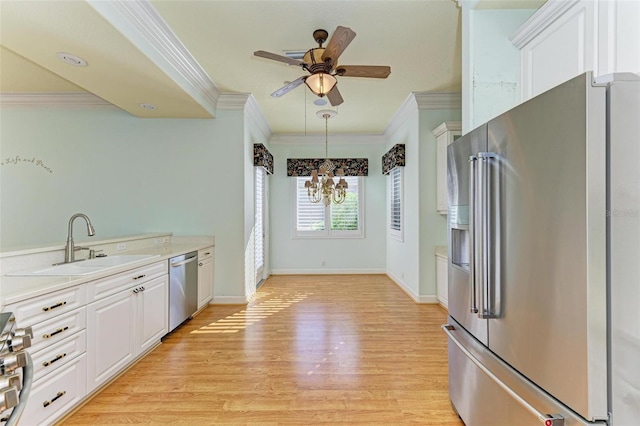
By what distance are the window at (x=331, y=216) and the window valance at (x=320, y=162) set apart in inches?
8.0

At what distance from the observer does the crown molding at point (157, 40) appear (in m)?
2.26

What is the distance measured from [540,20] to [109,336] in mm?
3603

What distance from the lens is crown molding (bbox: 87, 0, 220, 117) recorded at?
2.26 metres

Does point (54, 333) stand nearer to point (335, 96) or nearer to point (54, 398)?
point (54, 398)

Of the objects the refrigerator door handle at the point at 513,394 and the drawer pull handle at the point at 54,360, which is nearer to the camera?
the refrigerator door handle at the point at 513,394

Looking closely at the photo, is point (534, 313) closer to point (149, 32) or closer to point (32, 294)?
point (32, 294)

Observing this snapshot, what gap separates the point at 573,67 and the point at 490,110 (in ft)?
1.64

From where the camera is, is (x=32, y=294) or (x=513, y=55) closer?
(x=32, y=294)

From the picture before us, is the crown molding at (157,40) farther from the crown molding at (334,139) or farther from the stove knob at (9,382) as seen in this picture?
the crown molding at (334,139)

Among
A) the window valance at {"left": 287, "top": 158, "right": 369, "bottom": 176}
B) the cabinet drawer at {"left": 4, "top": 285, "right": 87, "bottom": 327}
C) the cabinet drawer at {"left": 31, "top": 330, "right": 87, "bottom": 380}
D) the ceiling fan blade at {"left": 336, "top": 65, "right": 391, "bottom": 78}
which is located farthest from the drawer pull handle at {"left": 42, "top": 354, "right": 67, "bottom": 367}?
the window valance at {"left": 287, "top": 158, "right": 369, "bottom": 176}

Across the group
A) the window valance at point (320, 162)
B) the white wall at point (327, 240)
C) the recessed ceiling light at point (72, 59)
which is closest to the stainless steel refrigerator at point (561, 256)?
A: the recessed ceiling light at point (72, 59)

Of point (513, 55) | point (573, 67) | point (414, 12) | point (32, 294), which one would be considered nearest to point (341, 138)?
point (414, 12)

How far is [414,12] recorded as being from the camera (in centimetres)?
255

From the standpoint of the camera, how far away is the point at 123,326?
8.11 ft
